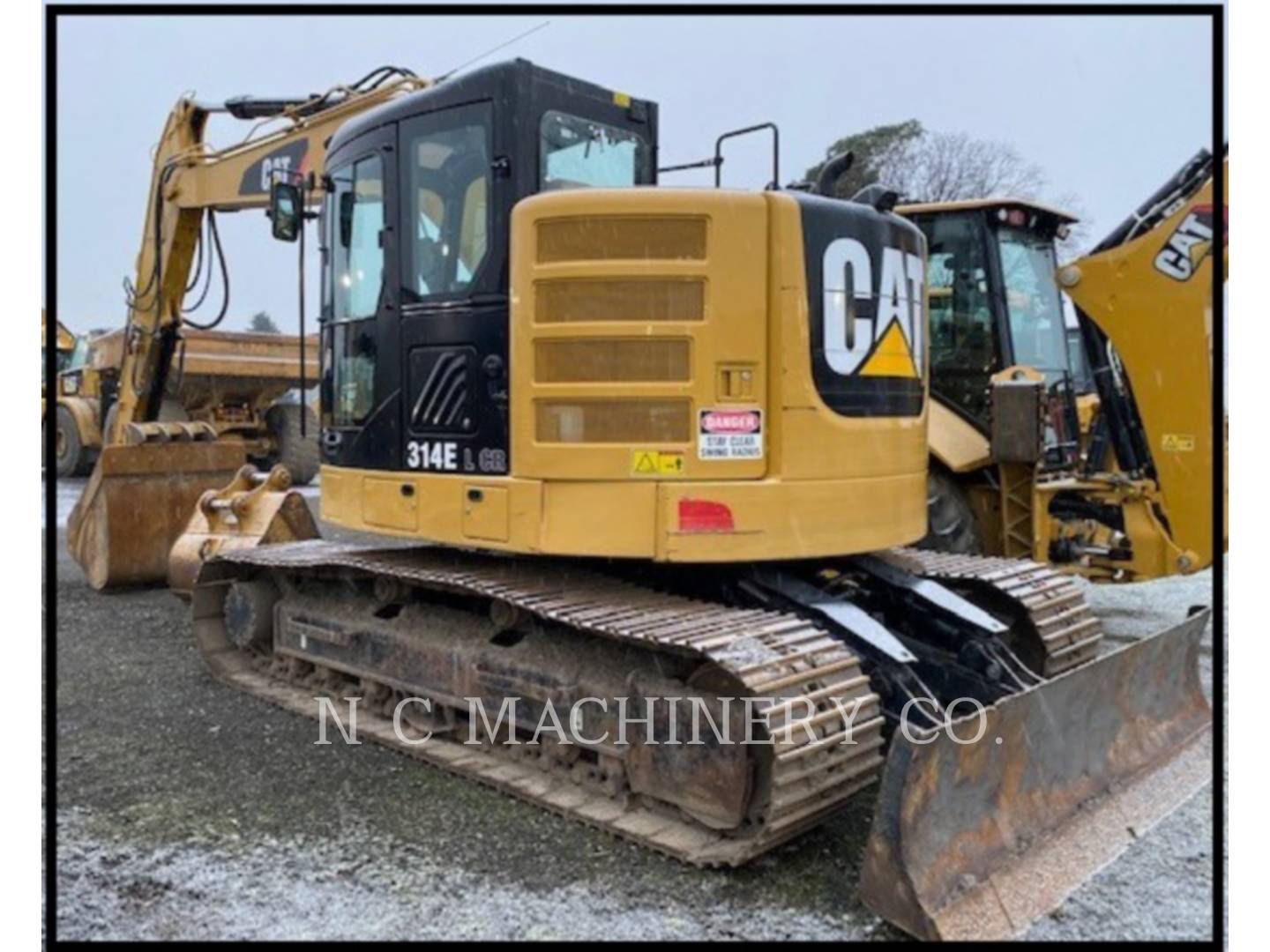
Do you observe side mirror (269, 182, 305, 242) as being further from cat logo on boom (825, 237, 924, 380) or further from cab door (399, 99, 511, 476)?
cat logo on boom (825, 237, 924, 380)

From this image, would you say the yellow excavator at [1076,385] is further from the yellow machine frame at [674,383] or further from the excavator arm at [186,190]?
the excavator arm at [186,190]

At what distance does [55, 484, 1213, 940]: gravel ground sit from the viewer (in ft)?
10.7

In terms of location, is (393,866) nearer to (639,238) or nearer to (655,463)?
(655,463)

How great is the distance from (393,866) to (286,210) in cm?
306

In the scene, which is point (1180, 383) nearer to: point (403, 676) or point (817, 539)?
point (817, 539)

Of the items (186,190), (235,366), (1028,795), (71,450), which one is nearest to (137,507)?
(186,190)

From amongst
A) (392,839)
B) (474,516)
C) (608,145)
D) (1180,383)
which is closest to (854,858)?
(392,839)

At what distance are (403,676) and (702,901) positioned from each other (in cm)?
191

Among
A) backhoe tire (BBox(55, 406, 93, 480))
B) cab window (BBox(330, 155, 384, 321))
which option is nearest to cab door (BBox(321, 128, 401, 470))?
cab window (BBox(330, 155, 384, 321))

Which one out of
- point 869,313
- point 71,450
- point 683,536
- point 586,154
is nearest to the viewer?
point 683,536

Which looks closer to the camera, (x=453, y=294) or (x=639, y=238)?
(x=639, y=238)

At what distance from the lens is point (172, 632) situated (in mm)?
6770

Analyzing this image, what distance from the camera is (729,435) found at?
12.7ft

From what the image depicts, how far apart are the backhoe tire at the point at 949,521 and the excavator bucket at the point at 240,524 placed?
12.5 feet
